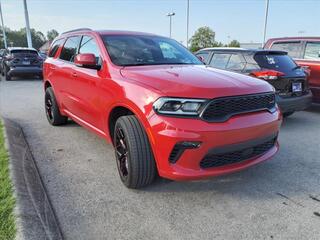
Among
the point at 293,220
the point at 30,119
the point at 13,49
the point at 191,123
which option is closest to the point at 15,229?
the point at 191,123

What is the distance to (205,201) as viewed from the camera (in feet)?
10.5

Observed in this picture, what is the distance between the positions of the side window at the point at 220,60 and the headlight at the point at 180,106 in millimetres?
4021

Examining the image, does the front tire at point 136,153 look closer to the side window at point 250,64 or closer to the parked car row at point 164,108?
the parked car row at point 164,108

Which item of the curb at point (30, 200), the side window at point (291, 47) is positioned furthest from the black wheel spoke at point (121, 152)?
the side window at point (291, 47)

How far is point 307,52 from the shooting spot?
24.9ft

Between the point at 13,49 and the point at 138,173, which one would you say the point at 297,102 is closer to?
the point at 138,173

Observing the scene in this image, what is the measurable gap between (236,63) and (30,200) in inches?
189

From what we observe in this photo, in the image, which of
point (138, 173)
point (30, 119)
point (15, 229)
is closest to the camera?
point (15, 229)

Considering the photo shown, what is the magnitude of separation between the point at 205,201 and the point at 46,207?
1562 millimetres

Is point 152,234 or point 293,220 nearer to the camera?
point 152,234

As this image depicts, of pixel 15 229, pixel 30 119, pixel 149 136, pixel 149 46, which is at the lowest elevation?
pixel 30 119

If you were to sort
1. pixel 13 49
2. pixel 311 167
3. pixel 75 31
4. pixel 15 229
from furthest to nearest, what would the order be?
pixel 13 49 < pixel 75 31 < pixel 311 167 < pixel 15 229

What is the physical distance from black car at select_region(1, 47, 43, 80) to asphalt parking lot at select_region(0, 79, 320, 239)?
36.6 ft

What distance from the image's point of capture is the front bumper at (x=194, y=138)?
9.09 ft
